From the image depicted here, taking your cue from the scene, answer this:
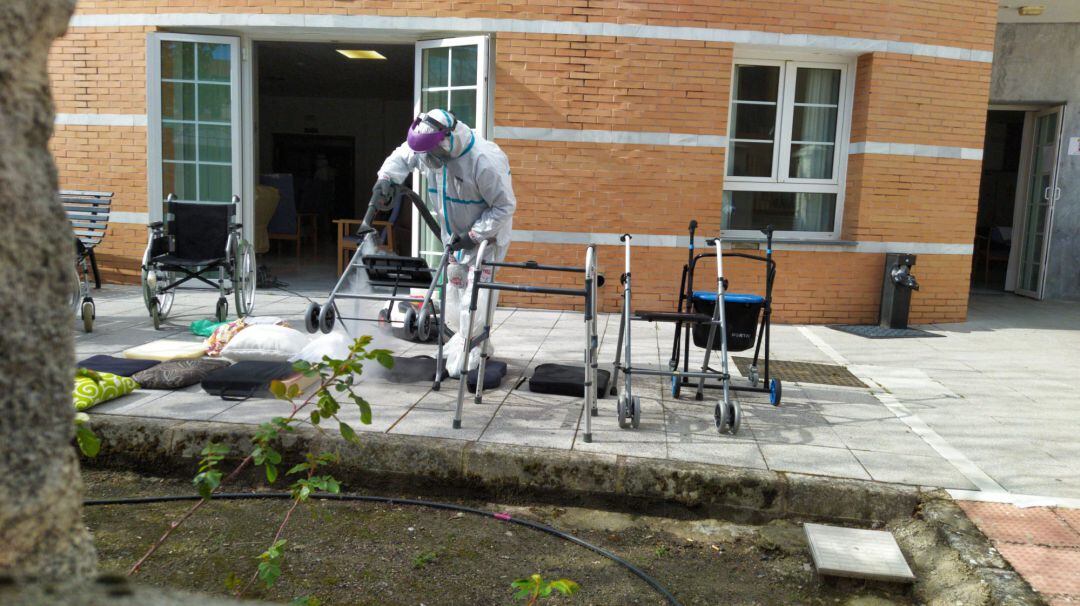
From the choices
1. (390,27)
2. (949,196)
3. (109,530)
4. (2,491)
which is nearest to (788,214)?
(949,196)

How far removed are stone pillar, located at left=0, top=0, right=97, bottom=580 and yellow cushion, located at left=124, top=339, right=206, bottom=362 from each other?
5.18 meters

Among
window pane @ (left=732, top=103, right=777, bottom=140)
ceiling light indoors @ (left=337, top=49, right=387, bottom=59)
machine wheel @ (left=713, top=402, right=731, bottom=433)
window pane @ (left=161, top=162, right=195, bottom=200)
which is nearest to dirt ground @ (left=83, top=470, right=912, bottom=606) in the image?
machine wheel @ (left=713, top=402, right=731, bottom=433)

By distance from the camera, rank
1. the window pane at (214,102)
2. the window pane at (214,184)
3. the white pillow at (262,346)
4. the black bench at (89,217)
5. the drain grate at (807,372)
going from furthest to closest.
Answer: the window pane at (214,184)
the window pane at (214,102)
the black bench at (89,217)
the drain grate at (807,372)
the white pillow at (262,346)

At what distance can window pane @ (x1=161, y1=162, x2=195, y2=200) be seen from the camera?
934 centimetres

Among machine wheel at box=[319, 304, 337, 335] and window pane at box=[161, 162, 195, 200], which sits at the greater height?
window pane at box=[161, 162, 195, 200]

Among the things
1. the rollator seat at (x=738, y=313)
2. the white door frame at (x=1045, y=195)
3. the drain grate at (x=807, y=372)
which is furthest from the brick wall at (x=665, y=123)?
the rollator seat at (x=738, y=313)

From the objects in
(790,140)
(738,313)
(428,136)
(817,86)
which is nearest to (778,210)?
(790,140)

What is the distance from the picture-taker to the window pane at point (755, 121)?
30.0ft

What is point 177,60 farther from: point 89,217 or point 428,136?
point 428,136

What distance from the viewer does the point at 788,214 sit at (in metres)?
9.32

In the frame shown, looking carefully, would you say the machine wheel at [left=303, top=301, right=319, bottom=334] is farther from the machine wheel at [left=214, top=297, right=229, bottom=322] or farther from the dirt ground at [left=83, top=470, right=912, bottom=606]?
the machine wheel at [left=214, top=297, right=229, bottom=322]

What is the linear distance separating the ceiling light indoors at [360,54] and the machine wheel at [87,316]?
7.16m

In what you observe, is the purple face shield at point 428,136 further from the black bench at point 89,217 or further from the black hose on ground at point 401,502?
the black bench at point 89,217

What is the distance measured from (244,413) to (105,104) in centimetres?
629
